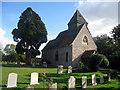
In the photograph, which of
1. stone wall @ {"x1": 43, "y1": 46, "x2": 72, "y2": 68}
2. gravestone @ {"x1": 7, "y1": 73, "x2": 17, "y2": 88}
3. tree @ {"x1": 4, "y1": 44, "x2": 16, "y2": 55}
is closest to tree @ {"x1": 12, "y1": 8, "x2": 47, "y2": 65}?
stone wall @ {"x1": 43, "y1": 46, "x2": 72, "y2": 68}

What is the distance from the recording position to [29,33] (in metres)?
29.6

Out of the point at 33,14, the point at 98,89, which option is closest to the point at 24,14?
the point at 33,14

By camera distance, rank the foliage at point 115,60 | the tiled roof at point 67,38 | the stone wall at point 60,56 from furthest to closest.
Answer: the tiled roof at point 67,38
the stone wall at point 60,56
the foliage at point 115,60

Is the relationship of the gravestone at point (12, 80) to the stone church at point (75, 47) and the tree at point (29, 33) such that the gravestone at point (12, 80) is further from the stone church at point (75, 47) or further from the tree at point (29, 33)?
the tree at point (29, 33)

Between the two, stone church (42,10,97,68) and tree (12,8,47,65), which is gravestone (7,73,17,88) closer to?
stone church (42,10,97,68)

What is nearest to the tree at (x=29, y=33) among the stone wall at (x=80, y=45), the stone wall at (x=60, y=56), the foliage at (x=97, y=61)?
the stone wall at (x=60, y=56)

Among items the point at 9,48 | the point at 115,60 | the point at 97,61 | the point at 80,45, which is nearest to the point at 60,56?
the point at 80,45

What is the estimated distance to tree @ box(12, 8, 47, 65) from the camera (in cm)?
3028

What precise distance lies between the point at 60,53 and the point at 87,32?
8.65 m

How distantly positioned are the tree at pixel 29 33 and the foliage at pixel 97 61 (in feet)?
60.8

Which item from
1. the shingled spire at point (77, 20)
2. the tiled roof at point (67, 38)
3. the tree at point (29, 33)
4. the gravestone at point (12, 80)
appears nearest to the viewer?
the gravestone at point (12, 80)

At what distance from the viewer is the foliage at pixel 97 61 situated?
1656 cm

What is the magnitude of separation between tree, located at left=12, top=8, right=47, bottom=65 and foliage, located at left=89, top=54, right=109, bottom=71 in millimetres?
18521

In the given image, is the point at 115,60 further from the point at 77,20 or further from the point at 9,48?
the point at 9,48
